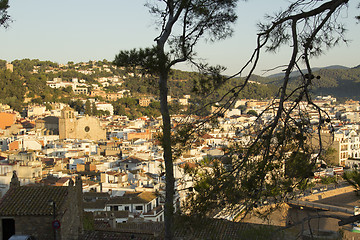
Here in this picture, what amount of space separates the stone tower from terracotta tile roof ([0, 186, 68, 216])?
35.1 m

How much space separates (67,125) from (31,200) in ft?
117

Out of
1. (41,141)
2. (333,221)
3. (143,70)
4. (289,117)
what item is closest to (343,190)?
(333,221)

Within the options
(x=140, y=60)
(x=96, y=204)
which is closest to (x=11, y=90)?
(x=96, y=204)

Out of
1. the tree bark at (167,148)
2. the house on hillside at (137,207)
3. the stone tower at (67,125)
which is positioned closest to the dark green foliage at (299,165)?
the tree bark at (167,148)

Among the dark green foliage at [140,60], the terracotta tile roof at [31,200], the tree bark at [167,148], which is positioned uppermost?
the dark green foliage at [140,60]

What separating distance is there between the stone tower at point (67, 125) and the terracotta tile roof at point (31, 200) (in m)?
35.1

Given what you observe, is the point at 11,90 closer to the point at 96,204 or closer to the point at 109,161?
the point at 109,161

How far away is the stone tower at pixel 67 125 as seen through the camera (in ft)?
138

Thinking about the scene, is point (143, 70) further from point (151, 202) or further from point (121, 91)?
point (121, 91)

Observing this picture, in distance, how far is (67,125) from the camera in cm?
4222

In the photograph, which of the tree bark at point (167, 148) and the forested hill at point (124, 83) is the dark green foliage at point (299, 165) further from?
the tree bark at point (167, 148)

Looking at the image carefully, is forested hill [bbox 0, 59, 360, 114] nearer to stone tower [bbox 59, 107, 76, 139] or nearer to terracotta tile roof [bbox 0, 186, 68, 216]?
terracotta tile roof [bbox 0, 186, 68, 216]

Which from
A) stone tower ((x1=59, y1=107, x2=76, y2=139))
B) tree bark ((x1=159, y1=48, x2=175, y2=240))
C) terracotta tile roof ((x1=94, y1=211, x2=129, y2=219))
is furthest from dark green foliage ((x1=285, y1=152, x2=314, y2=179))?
stone tower ((x1=59, y1=107, x2=76, y2=139))

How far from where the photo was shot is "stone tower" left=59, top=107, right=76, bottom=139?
42.1 m
